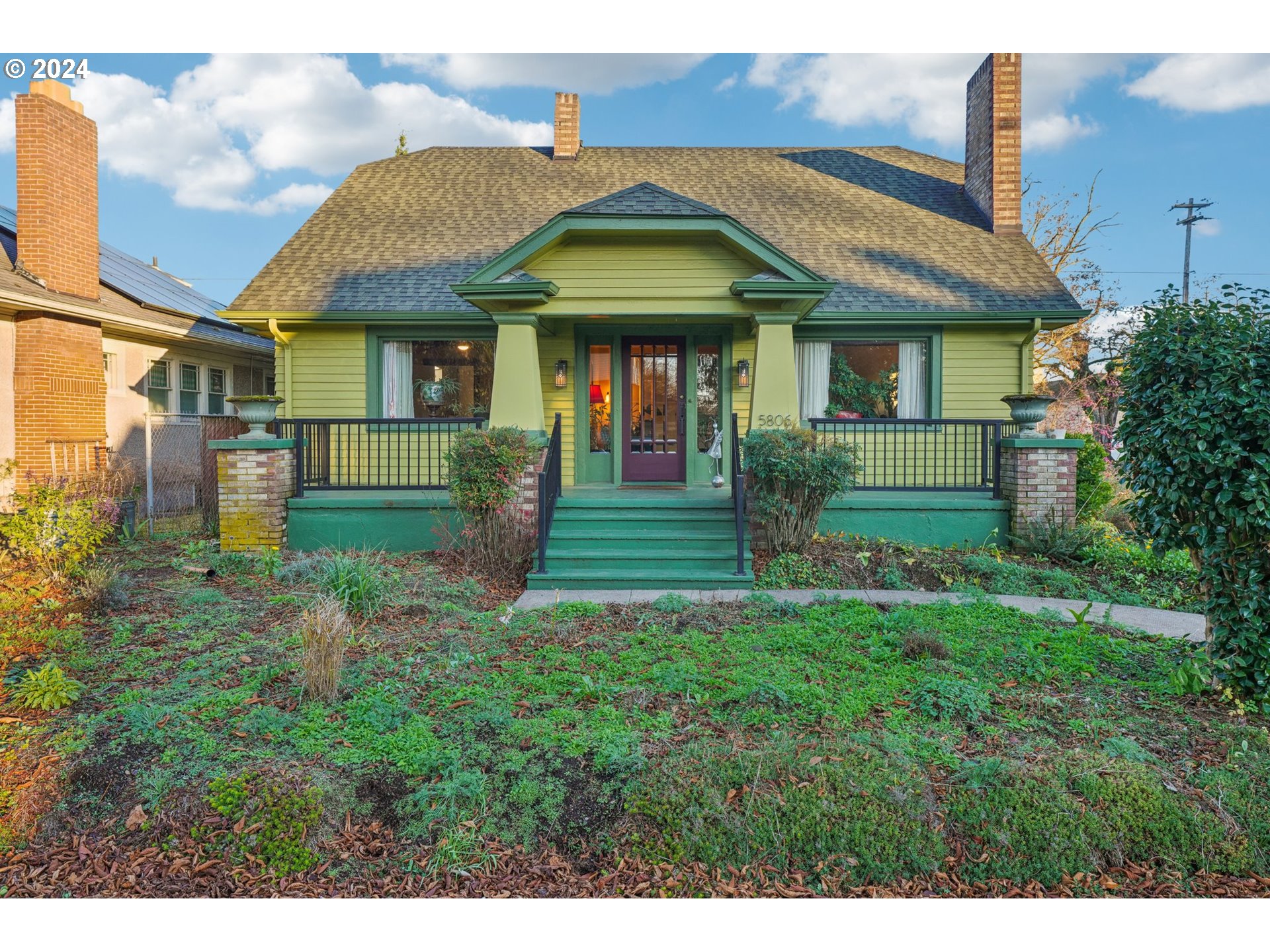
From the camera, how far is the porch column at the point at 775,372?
8.64 meters

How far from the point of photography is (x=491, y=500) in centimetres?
784

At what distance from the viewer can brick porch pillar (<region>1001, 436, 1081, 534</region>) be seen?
8.40 metres

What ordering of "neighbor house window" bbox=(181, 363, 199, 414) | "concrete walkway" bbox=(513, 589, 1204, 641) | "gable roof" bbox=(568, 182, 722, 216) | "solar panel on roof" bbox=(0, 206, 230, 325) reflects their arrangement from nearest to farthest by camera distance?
"concrete walkway" bbox=(513, 589, 1204, 641), "gable roof" bbox=(568, 182, 722, 216), "solar panel on roof" bbox=(0, 206, 230, 325), "neighbor house window" bbox=(181, 363, 199, 414)

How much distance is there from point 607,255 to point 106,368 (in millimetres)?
9316

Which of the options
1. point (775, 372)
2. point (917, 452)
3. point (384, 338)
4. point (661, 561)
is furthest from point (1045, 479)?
point (384, 338)

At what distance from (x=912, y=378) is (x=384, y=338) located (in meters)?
8.07

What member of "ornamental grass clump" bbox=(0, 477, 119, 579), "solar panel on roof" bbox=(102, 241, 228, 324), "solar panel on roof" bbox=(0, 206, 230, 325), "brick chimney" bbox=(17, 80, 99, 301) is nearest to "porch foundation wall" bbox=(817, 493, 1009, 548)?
"ornamental grass clump" bbox=(0, 477, 119, 579)

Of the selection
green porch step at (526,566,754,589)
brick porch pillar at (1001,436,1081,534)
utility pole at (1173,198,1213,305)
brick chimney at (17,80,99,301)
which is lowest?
green porch step at (526,566,754,589)

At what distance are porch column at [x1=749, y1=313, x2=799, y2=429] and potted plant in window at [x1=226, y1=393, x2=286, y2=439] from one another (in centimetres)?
590

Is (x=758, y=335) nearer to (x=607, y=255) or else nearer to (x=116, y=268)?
(x=607, y=255)

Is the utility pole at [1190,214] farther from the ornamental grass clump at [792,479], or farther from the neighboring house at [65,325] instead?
the neighboring house at [65,325]

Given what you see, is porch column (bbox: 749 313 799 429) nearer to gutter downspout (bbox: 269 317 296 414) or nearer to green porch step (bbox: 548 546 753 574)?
green porch step (bbox: 548 546 753 574)

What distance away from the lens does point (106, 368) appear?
39.7ft

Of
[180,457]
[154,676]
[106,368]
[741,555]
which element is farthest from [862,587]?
[106,368]
